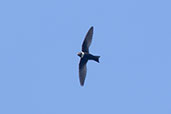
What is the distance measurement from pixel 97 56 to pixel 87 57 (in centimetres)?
82

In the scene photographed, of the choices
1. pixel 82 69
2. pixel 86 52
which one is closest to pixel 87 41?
pixel 86 52

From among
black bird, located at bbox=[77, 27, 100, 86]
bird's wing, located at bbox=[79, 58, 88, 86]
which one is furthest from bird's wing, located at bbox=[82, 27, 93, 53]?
bird's wing, located at bbox=[79, 58, 88, 86]

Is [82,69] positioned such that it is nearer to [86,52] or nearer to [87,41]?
[86,52]

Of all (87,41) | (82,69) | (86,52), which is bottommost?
(82,69)

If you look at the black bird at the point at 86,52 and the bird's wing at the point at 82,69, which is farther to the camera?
the bird's wing at the point at 82,69

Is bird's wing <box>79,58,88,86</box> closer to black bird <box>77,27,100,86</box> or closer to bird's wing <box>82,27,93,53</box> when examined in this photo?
black bird <box>77,27,100,86</box>

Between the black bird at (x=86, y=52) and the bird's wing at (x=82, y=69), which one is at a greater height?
the black bird at (x=86, y=52)

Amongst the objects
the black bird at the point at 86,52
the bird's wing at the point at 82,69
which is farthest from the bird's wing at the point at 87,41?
the bird's wing at the point at 82,69

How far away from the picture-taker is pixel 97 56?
37.1 metres

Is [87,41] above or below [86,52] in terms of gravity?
above

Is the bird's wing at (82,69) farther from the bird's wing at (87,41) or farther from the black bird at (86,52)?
the bird's wing at (87,41)

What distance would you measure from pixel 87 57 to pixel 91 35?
1.13 meters

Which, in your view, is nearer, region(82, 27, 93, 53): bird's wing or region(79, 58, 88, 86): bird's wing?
region(82, 27, 93, 53): bird's wing

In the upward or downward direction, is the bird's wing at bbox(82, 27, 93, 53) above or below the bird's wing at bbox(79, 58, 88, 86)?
above
